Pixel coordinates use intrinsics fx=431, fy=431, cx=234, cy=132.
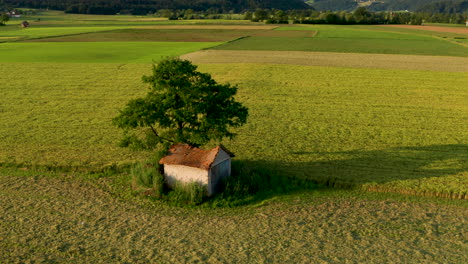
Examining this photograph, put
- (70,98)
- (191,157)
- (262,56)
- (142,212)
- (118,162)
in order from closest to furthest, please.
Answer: (142,212)
(191,157)
(118,162)
(70,98)
(262,56)

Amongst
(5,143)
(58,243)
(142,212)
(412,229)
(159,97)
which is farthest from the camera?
(5,143)

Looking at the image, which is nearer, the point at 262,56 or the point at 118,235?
the point at 118,235

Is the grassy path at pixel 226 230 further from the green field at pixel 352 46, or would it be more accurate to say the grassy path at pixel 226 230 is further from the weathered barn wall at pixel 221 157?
the green field at pixel 352 46

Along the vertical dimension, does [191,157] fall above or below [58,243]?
above

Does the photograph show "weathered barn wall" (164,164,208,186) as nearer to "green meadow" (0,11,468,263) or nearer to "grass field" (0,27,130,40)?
"green meadow" (0,11,468,263)

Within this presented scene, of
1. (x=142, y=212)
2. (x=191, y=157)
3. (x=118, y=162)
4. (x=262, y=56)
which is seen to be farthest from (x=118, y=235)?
(x=262, y=56)

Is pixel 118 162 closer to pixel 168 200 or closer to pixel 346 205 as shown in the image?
pixel 168 200

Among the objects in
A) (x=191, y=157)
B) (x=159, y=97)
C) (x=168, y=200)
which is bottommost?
(x=168, y=200)

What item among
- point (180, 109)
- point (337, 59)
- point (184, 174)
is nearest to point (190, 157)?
point (184, 174)
